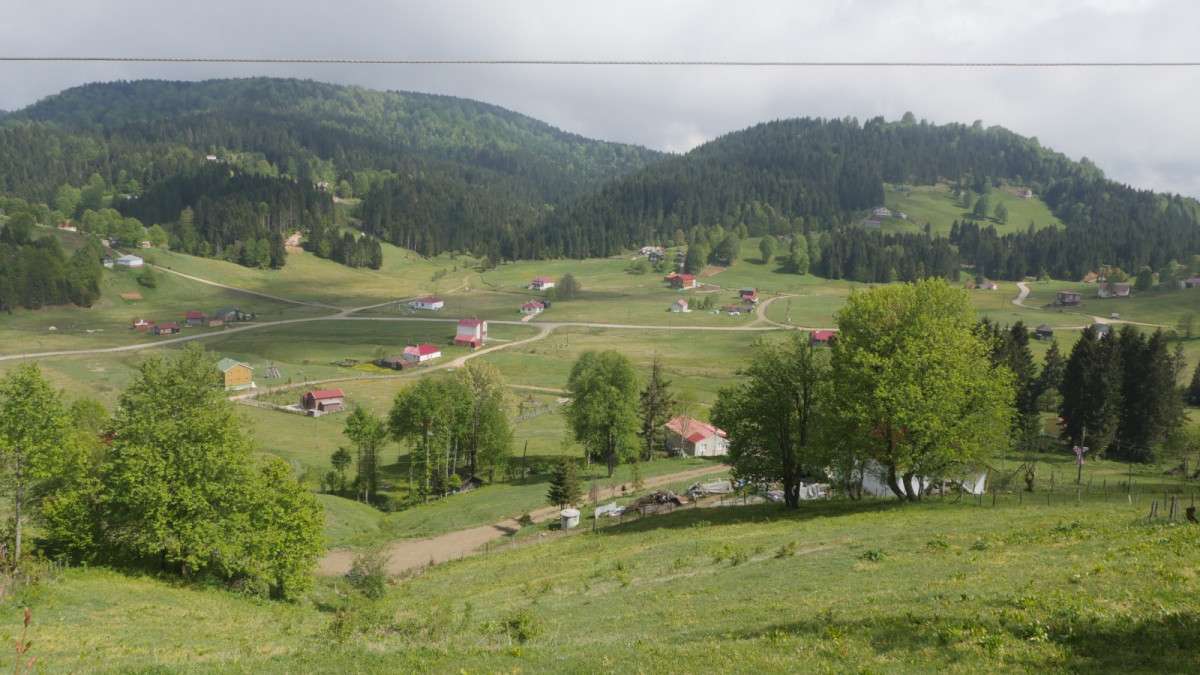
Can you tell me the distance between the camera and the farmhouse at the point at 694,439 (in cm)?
7075

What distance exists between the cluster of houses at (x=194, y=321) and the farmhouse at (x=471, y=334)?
5225 centimetres

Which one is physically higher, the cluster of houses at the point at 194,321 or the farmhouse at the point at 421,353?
the cluster of houses at the point at 194,321

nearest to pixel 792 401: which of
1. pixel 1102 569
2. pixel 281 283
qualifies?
pixel 1102 569

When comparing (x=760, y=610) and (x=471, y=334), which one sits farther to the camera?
(x=471, y=334)

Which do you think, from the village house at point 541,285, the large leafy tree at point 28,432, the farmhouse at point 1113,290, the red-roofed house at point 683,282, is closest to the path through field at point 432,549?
the large leafy tree at point 28,432

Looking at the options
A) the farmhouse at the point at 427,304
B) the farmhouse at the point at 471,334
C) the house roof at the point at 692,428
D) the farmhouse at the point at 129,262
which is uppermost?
the farmhouse at the point at 129,262

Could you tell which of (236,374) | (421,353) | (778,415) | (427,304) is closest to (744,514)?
(778,415)

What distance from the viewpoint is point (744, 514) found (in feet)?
124

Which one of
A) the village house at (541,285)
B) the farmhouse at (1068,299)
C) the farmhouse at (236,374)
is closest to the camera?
the farmhouse at (236,374)

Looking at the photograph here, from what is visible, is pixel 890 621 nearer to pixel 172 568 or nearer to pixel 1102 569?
pixel 1102 569

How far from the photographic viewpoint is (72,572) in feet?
78.4

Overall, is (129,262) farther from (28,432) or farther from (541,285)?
(28,432)

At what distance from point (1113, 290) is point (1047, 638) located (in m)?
206

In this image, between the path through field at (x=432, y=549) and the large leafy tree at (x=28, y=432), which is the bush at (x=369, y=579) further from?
the large leafy tree at (x=28, y=432)
